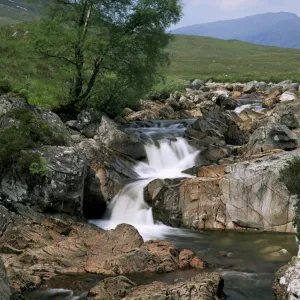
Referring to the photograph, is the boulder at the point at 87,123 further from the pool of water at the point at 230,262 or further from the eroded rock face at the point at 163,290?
the eroded rock face at the point at 163,290

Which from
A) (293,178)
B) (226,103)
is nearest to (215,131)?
(293,178)

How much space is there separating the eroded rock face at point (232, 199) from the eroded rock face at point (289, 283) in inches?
344

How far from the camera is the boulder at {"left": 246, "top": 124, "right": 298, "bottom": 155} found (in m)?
28.9

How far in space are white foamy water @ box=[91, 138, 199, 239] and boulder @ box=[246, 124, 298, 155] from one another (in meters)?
4.17

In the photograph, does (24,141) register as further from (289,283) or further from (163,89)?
(163,89)

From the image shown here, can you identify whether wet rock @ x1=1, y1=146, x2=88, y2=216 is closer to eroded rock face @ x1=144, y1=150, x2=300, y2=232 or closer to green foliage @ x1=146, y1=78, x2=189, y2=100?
eroded rock face @ x1=144, y1=150, x2=300, y2=232

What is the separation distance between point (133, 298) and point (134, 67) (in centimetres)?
2384

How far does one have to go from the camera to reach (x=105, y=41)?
31562mm

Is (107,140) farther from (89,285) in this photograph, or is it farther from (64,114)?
(89,285)

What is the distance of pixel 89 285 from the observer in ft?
49.4

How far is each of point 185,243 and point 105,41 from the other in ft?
57.1

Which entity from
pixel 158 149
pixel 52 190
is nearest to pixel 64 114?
pixel 158 149

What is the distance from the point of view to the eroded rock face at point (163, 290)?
40.8 ft

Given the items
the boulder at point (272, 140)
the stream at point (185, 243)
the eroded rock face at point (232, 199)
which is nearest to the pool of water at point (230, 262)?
the stream at point (185, 243)
